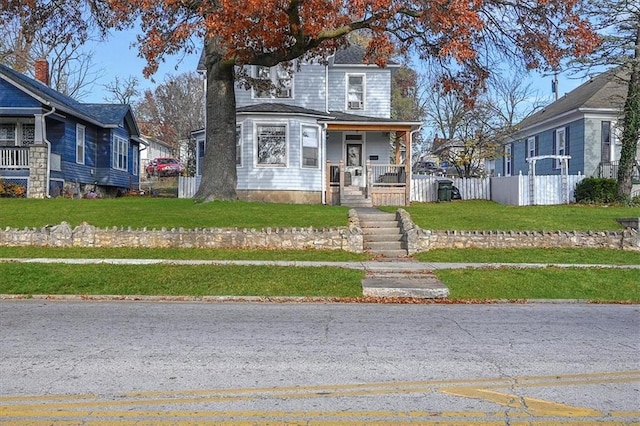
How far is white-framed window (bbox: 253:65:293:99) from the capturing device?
26.7 m

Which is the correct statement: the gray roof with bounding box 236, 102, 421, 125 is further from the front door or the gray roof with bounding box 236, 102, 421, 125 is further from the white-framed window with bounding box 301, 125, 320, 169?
the front door

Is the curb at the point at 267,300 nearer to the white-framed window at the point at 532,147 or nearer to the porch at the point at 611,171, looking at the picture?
the porch at the point at 611,171

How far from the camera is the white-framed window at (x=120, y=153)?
3262cm

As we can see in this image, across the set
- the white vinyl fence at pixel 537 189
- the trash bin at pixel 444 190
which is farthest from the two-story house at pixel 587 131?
the trash bin at pixel 444 190

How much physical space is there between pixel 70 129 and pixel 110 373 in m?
25.1

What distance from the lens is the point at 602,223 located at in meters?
17.7

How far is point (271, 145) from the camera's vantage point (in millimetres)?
25109

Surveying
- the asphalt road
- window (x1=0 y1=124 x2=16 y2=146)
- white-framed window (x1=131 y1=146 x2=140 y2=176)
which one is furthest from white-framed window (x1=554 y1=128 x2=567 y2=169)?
window (x1=0 y1=124 x2=16 y2=146)

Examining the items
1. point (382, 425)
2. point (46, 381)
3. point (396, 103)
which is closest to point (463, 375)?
point (382, 425)

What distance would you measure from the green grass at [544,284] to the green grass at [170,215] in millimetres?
5090

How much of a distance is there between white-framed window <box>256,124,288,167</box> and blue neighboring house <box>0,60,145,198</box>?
880cm

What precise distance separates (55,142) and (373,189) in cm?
1473

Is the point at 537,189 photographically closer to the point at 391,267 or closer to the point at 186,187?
the point at 391,267

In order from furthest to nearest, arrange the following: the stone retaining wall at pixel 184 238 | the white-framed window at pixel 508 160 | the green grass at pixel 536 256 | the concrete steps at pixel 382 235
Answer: the white-framed window at pixel 508 160 < the concrete steps at pixel 382 235 < the stone retaining wall at pixel 184 238 < the green grass at pixel 536 256
